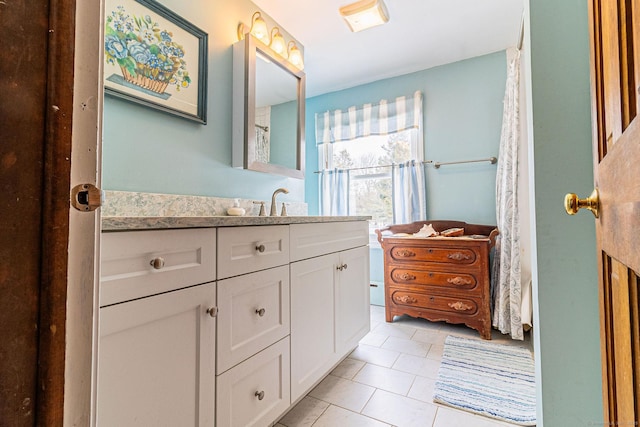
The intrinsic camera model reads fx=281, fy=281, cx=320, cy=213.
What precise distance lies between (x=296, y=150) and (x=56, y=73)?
194 cm

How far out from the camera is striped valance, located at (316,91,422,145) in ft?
9.44

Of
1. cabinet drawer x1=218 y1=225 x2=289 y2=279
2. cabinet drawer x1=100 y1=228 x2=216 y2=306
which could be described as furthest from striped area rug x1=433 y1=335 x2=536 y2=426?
cabinet drawer x1=100 y1=228 x2=216 y2=306

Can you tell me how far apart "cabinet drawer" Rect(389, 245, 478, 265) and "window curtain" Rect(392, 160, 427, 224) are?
472 millimetres

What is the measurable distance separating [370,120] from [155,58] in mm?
2201

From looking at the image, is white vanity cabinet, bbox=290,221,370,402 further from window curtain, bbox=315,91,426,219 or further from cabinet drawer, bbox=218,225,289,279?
window curtain, bbox=315,91,426,219

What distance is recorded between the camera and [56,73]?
1.01ft

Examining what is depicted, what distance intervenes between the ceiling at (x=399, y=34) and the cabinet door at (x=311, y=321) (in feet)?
5.83

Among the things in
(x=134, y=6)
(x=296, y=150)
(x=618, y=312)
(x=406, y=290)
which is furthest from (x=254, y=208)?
(x=618, y=312)

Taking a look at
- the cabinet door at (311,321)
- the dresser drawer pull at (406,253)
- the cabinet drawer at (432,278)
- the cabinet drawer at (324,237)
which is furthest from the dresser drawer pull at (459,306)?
A: the cabinet door at (311,321)

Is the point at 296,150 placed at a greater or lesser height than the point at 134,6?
lesser

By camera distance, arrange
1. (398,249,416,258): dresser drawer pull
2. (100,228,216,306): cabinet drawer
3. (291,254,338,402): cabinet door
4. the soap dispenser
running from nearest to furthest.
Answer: (100,228,216,306): cabinet drawer
(291,254,338,402): cabinet door
the soap dispenser
(398,249,416,258): dresser drawer pull

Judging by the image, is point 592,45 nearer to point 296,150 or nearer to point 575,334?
point 575,334

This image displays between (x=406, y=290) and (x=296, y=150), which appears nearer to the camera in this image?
(x=296, y=150)

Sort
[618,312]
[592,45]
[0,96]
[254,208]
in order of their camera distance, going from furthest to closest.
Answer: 1. [254,208]
2. [592,45]
3. [618,312]
4. [0,96]
